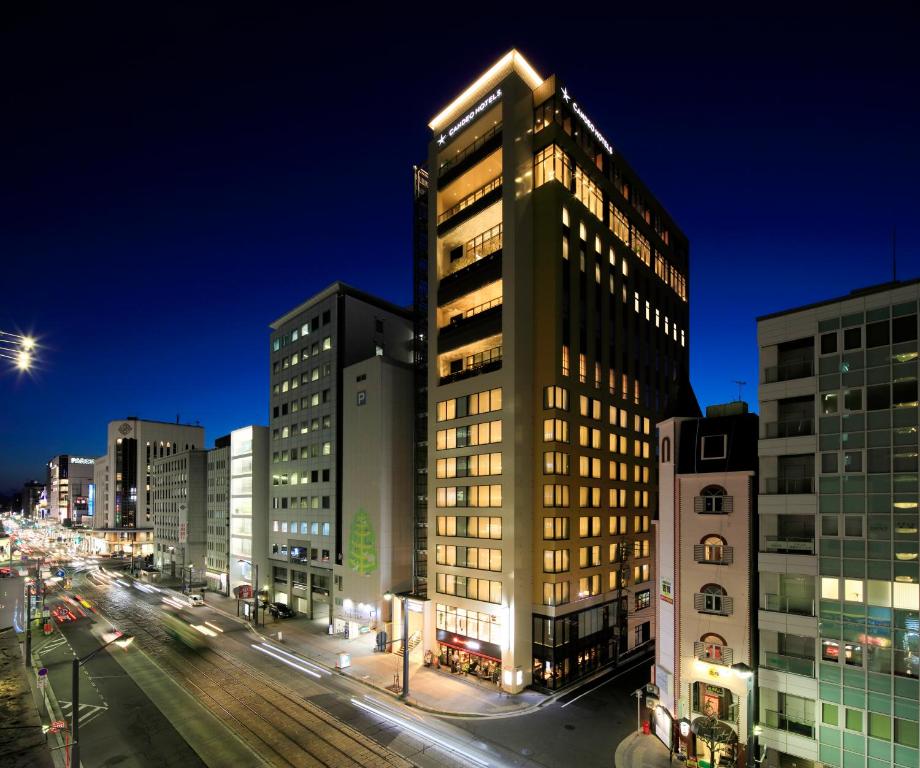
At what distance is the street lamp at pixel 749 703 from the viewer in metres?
26.6

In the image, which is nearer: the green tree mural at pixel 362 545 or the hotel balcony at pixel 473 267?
the hotel balcony at pixel 473 267

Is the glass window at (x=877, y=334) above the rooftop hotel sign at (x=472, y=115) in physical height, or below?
below

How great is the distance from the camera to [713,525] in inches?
1216

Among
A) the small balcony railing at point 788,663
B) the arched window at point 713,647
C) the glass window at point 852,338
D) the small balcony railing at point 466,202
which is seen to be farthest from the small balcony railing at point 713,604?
the small balcony railing at point 466,202

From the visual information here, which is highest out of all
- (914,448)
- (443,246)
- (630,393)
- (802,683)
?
(443,246)

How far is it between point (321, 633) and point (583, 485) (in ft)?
108

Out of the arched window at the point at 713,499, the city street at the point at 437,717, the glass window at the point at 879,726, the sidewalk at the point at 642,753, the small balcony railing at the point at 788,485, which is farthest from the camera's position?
the arched window at the point at 713,499

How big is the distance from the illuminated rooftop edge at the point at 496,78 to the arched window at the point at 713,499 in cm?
3987

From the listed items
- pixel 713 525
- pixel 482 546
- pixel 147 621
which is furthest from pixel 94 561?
pixel 713 525

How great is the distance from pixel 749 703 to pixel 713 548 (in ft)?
25.4

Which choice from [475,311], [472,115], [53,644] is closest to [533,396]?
[475,311]

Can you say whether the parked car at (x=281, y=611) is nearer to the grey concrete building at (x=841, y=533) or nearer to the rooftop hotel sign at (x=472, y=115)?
the grey concrete building at (x=841, y=533)

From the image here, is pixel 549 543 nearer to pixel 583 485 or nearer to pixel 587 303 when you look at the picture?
pixel 583 485

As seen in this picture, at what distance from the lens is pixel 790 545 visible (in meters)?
27.6
